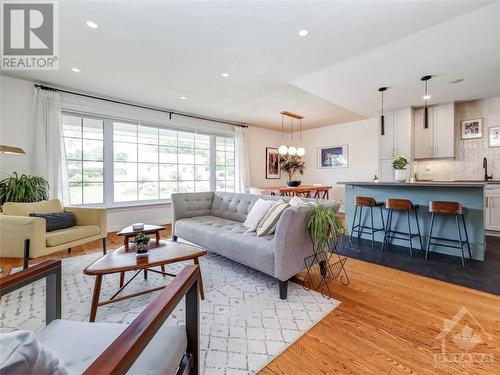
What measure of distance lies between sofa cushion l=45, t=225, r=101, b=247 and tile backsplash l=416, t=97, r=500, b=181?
6.39 metres

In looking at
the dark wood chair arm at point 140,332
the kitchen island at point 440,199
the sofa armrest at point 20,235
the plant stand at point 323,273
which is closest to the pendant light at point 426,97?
the kitchen island at point 440,199

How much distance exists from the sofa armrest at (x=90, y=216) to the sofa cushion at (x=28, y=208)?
0.16 m

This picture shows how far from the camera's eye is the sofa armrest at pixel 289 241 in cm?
204

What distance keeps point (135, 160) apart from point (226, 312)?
13.2 feet

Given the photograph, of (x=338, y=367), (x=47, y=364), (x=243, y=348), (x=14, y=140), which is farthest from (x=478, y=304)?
(x=14, y=140)

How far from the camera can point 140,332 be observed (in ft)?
2.40

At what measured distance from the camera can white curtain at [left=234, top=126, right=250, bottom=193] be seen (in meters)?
6.38

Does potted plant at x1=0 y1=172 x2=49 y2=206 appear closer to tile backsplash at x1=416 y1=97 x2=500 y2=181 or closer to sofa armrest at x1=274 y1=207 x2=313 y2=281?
sofa armrest at x1=274 y1=207 x2=313 y2=281

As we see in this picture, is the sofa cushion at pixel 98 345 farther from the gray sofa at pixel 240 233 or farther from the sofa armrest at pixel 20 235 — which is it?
the sofa armrest at pixel 20 235

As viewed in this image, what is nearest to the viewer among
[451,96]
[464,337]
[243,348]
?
[243,348]

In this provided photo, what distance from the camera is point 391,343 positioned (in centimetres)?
154

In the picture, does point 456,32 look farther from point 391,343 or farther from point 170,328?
point 170,328

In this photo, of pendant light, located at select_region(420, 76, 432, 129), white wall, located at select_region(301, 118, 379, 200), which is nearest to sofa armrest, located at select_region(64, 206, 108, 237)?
pendant light, located at select_region(420, 76, 432, 129)

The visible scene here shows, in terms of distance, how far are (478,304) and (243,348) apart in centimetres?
203
